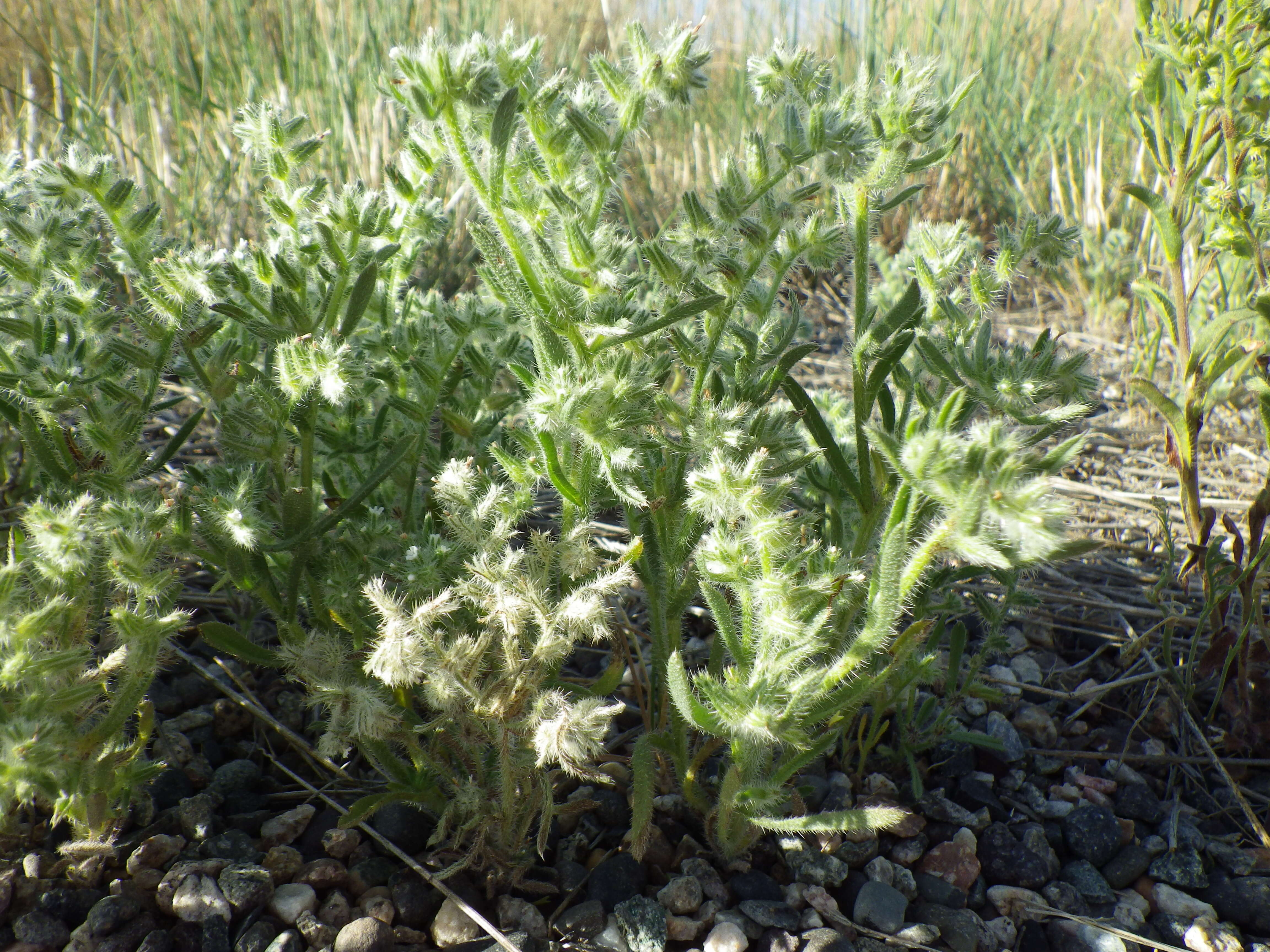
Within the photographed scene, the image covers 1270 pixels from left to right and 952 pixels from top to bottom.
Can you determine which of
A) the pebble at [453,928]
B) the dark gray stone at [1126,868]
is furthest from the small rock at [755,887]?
the dark gray stone at [1126,868]

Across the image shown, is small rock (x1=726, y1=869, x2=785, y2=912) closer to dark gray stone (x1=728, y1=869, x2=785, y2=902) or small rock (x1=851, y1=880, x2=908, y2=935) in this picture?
dark gray stone (x1=728, y1=869, x2=785, y2=902)

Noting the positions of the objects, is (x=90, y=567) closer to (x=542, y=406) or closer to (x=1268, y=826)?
(x=542, y=406)

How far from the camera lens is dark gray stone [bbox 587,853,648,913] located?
1.76 meters

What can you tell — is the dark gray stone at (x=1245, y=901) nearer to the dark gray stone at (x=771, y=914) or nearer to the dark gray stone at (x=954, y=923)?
the dark gray stone at (x=954, y=923)

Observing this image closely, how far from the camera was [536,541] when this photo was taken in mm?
1653

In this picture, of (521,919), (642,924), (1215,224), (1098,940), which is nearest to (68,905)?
(521,919)

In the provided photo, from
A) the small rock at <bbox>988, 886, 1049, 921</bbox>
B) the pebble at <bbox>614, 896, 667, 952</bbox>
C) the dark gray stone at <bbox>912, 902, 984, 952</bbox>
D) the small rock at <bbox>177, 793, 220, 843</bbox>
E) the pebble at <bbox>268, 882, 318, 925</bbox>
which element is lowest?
the small rock at <bbox>988, 886, 1049, 921</bbox>

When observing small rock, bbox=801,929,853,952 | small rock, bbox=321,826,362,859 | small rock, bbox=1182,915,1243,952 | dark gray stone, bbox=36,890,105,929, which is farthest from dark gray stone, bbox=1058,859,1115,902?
dark gray stone, bbox=36,890,105,929

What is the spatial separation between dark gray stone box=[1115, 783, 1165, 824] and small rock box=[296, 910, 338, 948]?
152 centimetres

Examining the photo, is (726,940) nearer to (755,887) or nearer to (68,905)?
(755,887)

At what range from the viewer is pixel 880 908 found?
178 centimetres

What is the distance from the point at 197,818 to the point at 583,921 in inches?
29.6

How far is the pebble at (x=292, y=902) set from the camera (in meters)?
1.68

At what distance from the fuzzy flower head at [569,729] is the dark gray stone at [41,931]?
0.84 m
